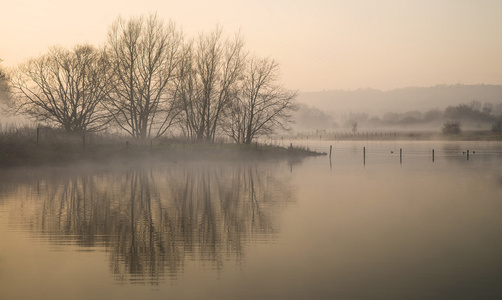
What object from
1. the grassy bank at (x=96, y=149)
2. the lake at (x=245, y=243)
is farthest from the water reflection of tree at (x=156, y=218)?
the grassy bank at (x=96, y=149)

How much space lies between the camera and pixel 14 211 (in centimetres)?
1891

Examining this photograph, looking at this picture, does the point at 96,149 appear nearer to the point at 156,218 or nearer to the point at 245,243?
the point at 156,218

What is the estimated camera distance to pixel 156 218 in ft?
59.1

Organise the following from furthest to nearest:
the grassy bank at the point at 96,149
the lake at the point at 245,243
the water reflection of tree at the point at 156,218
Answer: the grassy bank at the point at 96,149
the water reflection of tree at the point at 156,218
the lake at the point at 245,243

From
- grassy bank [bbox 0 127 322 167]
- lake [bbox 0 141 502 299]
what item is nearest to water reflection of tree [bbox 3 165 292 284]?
lake [bbox 0 141 502 299]

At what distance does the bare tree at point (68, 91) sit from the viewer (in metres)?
49.9

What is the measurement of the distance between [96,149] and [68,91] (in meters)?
8.47

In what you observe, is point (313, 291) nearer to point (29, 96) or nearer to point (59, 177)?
point (59, 177)

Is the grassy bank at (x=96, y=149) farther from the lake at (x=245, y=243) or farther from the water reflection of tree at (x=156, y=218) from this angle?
the lake at (x=245, y=243)

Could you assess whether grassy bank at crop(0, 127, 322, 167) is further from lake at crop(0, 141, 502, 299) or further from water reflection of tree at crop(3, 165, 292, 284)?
lake at crop(0, 141, 502, 299)

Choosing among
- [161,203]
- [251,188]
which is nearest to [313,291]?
[161,203]

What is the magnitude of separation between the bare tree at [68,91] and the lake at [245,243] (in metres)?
23.7

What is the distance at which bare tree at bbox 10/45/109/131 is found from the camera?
164 feet

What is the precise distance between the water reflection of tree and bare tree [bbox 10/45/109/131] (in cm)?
2055
